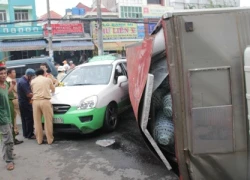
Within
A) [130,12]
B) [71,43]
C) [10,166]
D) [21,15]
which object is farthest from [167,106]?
[130,12]

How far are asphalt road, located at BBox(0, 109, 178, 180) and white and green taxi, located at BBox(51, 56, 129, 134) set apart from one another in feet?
1.29

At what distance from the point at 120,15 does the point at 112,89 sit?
897 inches

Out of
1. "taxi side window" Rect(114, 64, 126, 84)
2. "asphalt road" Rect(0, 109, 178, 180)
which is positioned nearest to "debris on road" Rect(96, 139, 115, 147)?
"asphalt road" Rect(0, 109, 178, 180)

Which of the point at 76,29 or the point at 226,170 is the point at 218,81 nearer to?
the point at 226,170

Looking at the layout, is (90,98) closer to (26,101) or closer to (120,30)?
(26,101)

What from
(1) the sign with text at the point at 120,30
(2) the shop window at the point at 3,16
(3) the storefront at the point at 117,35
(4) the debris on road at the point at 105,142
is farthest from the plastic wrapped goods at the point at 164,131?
(2) the shop window at the point at 3,16

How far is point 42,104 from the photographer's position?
539cm

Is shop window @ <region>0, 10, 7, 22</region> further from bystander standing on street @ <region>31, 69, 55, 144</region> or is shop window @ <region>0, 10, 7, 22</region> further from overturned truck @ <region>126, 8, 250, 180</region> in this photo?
overturned truck @ <region>126, 8, 250, 180</region>

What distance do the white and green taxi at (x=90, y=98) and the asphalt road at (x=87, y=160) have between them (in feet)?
1.29

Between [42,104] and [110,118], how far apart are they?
4.95 feet

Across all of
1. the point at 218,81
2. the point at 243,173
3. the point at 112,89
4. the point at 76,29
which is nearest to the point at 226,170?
the point at 243,173

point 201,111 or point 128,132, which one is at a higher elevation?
point 201,111

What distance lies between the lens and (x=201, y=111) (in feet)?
9.16

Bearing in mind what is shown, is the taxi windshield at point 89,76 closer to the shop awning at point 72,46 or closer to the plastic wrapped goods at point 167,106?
the plastic wrapped goods at point 167,106
